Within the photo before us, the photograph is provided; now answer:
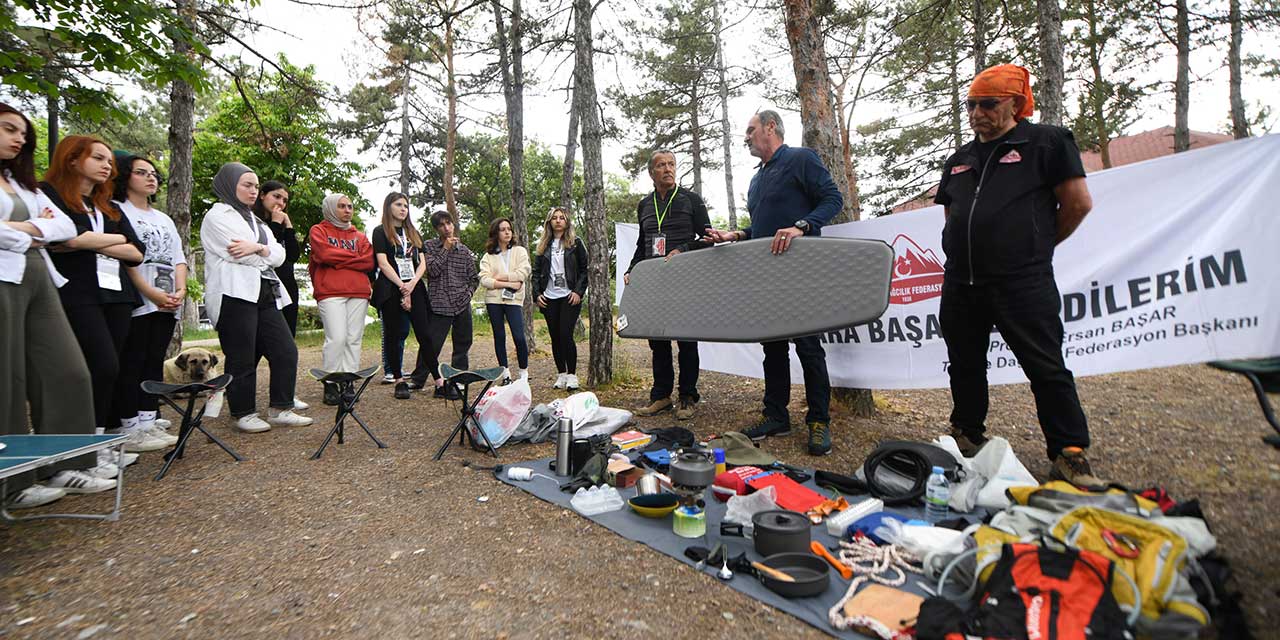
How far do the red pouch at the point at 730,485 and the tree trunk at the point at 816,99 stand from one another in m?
1.66

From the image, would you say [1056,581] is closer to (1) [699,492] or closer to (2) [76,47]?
(1) [699,492]

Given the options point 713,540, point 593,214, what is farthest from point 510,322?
point 713,540

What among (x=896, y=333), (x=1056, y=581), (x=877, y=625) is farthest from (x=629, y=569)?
(x=896, y=333)

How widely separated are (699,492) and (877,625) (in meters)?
1.02

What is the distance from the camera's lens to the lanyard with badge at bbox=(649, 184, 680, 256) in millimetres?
4113

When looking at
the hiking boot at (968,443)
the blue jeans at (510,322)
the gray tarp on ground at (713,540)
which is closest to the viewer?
the gray tarp on ground at (713,540)

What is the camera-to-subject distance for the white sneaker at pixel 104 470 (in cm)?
293

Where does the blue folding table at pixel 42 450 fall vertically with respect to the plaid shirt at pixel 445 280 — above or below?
below

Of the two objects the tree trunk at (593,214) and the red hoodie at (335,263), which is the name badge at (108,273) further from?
the tree trunk at (593,214)

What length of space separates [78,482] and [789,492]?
3533 mm

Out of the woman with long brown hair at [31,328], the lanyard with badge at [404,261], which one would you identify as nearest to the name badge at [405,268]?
the lanyard with badge at [404,261]

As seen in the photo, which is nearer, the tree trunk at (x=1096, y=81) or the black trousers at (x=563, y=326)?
the black trousers at (x=563, y=326)

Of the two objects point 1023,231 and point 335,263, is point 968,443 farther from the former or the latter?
point 335,263

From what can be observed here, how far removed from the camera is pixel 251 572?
2.04 meters
